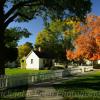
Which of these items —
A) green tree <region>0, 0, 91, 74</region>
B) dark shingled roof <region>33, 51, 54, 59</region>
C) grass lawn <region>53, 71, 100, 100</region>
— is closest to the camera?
grass lawn <region>53, 71, 100, 100</region>

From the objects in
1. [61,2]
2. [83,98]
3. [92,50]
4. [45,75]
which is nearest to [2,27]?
[61,2]

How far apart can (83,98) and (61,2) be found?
777cm

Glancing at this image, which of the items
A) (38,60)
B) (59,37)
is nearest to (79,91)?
(59,37)

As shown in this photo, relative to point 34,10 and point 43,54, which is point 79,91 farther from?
point 43,54

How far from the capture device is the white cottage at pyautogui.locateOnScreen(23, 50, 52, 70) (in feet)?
237

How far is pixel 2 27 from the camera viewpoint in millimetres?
24062

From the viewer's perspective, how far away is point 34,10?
26.2 m

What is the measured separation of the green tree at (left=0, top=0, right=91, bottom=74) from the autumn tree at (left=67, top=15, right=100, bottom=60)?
2253 centimetres

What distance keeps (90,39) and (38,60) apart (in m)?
25.8

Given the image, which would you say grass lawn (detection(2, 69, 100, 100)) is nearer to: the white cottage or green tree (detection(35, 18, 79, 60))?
green tree (detection(35, 18, 79, 60))

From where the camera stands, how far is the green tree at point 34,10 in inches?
859

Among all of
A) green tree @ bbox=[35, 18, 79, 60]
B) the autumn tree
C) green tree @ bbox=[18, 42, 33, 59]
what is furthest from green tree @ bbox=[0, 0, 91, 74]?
green tree @ bbox=[18, 42, 33, 59]

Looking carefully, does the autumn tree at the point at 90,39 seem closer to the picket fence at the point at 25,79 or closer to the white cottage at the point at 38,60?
the picket fence at the point at 25,79

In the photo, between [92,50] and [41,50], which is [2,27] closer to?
[92,50]
